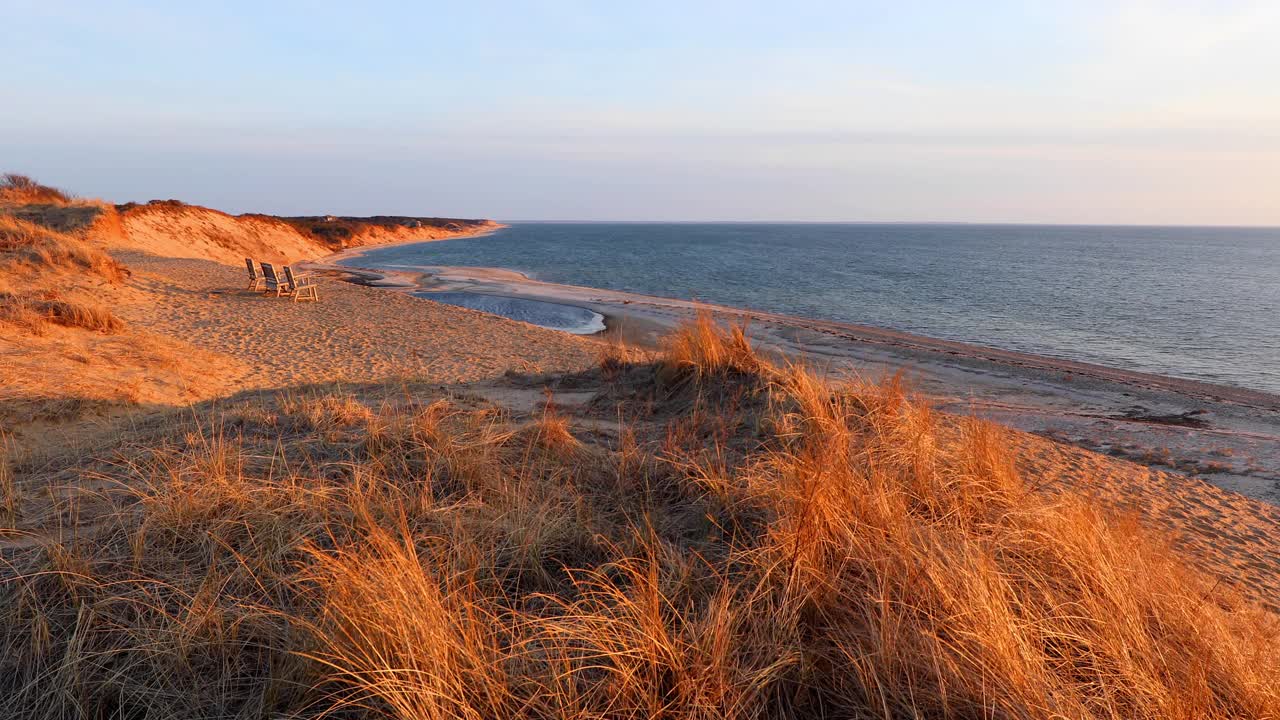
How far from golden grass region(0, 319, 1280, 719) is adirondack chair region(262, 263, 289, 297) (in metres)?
16.6

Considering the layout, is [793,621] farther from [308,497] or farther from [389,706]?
[308,497]

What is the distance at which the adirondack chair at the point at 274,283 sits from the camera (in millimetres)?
18719

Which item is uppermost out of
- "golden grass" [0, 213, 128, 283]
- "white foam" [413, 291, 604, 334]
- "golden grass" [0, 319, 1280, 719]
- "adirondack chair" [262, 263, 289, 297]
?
"golden grass" [0, 213, 128, 283]

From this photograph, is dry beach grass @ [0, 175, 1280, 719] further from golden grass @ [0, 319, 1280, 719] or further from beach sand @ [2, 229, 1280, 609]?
beach sand @ [2, 229, 1280, 609]

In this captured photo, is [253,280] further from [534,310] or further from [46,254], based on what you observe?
[534,310]

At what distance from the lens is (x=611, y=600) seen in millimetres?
2637

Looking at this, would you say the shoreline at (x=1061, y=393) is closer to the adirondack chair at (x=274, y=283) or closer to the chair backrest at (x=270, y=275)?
the adirondack chair at (x=274, y=283)

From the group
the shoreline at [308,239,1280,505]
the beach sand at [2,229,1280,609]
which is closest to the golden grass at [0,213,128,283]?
the beach sand at [2,229,1280,609]

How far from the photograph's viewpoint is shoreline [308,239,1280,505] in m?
9.34

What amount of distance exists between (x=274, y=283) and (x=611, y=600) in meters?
20.1

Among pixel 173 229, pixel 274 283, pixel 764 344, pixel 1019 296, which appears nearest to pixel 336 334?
pixel 274 283

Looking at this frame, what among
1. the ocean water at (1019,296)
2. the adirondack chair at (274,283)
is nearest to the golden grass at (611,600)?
the adirondack chair at (274,283)

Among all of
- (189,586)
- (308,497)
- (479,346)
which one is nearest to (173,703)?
(189,586)

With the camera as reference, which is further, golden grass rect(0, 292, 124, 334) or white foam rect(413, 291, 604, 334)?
white foam rect(413, 291, 604, 334)
